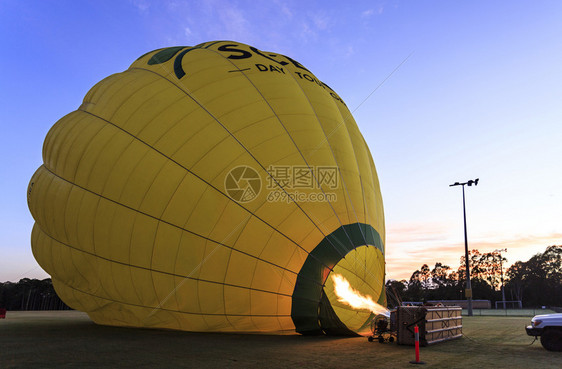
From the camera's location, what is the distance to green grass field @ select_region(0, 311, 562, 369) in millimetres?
6086

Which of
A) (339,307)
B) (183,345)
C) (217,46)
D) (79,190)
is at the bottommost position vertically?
(183,345)

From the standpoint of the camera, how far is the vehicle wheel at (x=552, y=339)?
8.10 m

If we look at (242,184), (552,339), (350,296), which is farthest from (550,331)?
(242,184)

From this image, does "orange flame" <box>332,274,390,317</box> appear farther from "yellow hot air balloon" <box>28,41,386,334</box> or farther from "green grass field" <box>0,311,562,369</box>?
"green grass field" <box>0,311,562,369</box>

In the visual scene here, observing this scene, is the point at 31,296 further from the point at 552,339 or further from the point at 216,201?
the point at 552,339

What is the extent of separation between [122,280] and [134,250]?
0.98m

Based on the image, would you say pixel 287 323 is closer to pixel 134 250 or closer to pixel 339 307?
pixel 339 307

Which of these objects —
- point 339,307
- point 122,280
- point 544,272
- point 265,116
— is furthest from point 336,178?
point 544,272

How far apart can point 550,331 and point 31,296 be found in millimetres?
85105

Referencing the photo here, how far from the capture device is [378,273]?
930 cm

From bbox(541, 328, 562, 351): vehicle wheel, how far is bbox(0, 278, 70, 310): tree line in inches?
3087

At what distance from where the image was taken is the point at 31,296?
7331cm

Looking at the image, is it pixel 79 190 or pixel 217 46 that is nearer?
pixel 79 190

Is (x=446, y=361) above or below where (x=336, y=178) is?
below
